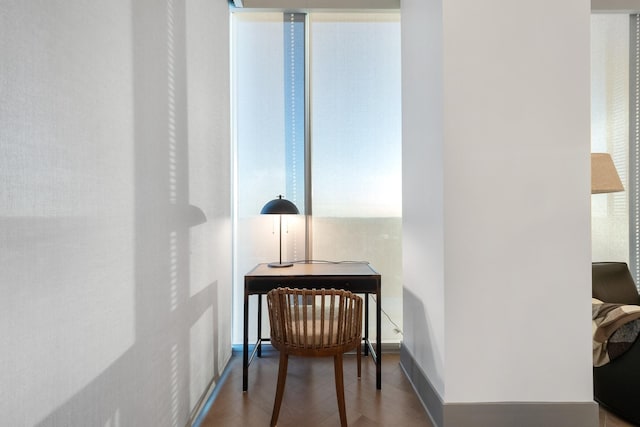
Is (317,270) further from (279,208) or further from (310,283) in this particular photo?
(279,208)

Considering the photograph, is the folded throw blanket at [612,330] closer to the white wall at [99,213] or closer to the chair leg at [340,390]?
the chair leg at [340,390]

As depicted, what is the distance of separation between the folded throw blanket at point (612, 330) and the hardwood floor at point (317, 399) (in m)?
0.40

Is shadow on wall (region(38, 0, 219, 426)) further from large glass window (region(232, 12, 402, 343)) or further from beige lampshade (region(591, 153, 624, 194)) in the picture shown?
beige lampshade (region(591, 153, 624, 194))

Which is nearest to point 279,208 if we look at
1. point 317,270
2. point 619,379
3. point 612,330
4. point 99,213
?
point 317,270

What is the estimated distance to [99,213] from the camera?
1.03m

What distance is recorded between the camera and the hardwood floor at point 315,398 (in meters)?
1.90

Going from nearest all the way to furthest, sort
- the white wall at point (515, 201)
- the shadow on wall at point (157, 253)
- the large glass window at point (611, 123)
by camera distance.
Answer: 1. the shadow on wall at point (157, 253)
2. the white wall at point (515, 201)
3. the large glass window at point (611, 123)

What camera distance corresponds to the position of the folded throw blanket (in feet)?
5.67

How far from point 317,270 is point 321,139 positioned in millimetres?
1175

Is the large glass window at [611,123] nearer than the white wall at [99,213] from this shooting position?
No

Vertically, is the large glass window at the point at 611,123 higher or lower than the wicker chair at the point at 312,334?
higher

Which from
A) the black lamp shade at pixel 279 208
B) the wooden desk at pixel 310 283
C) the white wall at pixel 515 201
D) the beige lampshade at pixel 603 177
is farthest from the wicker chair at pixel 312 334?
the beige lampshade at pixel 603 177

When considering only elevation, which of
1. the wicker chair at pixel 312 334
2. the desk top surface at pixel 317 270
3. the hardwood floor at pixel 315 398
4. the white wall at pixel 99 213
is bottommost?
the hardwood floor at pixel 315 398

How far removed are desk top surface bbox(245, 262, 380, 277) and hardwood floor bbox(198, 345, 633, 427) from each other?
771mm
